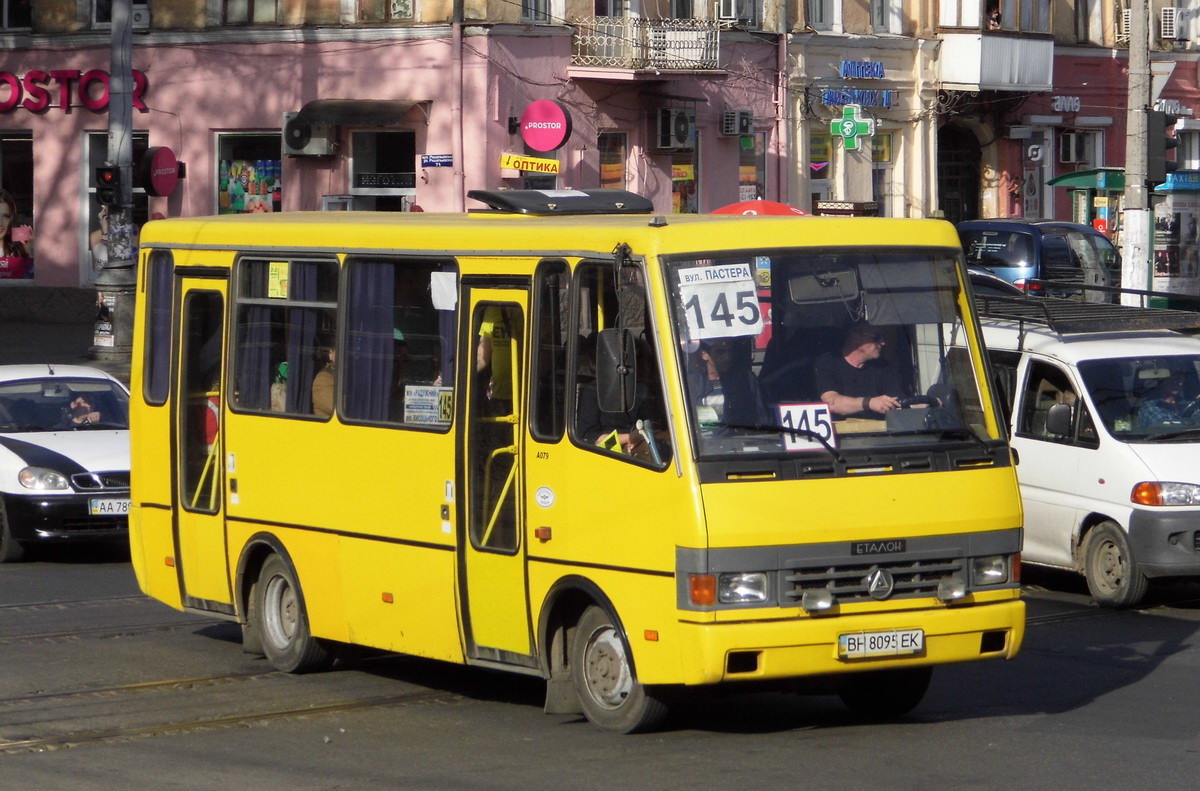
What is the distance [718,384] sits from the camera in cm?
830

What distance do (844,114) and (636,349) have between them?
27622mm

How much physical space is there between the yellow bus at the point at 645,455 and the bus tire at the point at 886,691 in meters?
0.01

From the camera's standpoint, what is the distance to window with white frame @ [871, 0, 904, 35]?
1521 inches

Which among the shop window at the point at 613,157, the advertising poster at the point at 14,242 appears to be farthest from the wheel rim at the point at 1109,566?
the advertising poster at the point at 14,242

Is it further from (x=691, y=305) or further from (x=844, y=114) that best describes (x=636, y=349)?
(x=844, y=114)

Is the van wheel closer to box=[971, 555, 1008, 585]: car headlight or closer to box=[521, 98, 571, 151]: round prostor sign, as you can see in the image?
box=[971, 555, 1008, 585]: car headlight

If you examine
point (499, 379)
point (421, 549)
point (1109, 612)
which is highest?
point (499, 379)

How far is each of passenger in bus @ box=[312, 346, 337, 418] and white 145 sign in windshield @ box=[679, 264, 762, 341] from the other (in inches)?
99.2

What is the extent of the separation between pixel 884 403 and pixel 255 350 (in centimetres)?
378

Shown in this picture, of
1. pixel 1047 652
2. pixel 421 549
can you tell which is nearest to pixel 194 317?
pixel 421 549

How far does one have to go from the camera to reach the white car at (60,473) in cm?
1495

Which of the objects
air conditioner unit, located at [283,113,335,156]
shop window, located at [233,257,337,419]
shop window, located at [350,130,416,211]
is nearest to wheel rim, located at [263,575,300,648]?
shop window, located at [233,257,337,419]

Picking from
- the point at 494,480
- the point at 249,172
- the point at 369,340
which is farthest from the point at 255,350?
the point at 249,172

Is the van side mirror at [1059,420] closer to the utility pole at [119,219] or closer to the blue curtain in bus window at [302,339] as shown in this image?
the blue curtain in bus window at [302,339]
